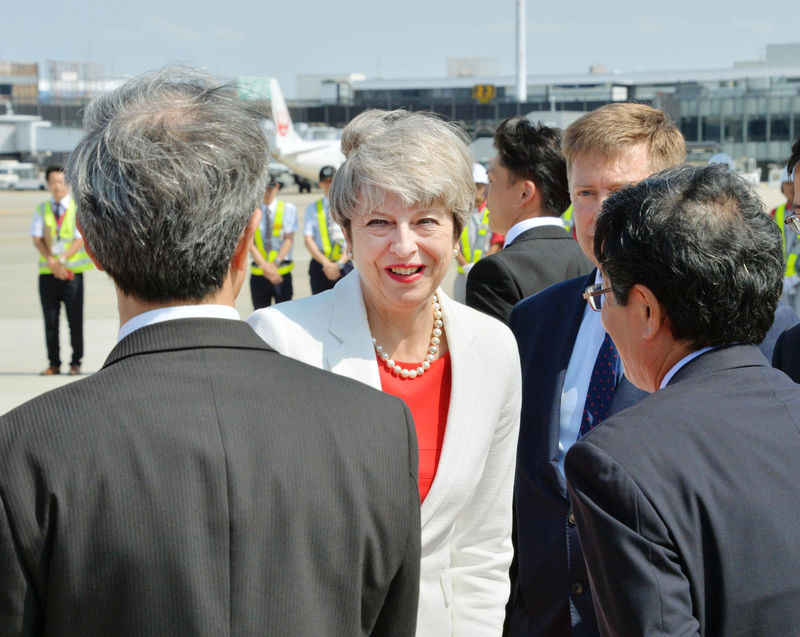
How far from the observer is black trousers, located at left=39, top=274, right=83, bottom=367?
9.16 m

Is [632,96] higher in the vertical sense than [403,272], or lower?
higher

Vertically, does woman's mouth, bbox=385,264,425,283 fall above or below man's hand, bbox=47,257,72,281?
above

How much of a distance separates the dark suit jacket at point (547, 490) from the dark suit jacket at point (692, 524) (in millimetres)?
872

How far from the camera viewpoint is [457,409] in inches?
89.7

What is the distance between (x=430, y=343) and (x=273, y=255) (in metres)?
8.33

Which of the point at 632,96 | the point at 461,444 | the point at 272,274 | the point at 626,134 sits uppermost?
the point at 632,96

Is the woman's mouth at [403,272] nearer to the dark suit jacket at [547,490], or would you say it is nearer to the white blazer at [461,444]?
the white blazer at [461,444]

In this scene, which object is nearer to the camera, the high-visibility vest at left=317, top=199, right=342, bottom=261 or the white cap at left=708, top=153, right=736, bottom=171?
the white cap at left=708, top=153, right=736, bottom=171

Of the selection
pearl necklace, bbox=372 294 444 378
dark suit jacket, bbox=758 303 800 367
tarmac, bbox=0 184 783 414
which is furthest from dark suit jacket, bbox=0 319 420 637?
tarmac, bbox=0 184 783 414

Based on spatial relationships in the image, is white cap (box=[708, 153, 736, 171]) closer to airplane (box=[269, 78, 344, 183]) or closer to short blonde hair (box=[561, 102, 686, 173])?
short blonde hair (box=[561, 102, 686, 173])

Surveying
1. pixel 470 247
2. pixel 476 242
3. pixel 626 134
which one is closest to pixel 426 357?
pixel 626 134

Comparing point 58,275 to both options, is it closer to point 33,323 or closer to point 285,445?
point 33,323

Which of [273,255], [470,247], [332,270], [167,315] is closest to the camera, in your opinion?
[167,315]

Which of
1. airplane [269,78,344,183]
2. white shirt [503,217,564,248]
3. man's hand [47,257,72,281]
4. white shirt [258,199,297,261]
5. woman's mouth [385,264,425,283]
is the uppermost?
airplane [269,78,344,183]
